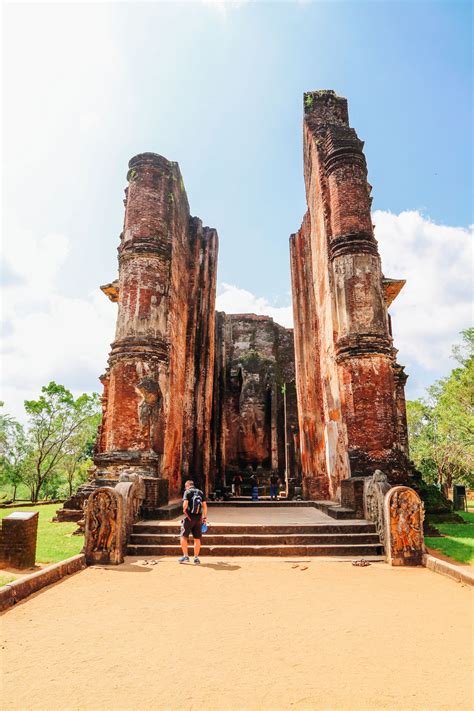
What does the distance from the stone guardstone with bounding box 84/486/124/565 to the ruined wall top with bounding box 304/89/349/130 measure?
37.1 ft

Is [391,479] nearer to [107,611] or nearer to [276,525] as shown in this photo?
[276,525]

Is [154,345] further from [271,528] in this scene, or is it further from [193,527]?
[271,528]

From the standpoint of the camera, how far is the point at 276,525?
683cm

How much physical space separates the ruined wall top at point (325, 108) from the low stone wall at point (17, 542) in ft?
39.6

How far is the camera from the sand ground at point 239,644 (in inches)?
90.8

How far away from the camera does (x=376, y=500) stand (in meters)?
6.90

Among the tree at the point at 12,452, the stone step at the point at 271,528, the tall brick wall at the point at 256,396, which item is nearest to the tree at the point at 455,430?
the tall brick wall at the point at 256,396

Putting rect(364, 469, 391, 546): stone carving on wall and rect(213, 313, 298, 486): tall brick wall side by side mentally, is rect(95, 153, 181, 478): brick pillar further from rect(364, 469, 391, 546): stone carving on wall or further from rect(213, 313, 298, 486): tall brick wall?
rect(213, 313, 298, 486): tall brick wall

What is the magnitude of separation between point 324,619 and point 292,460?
20.7m

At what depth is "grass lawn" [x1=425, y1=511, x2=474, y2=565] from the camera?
6.53 m

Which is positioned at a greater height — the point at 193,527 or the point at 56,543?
the point at 193,527

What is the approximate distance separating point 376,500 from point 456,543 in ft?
6.99

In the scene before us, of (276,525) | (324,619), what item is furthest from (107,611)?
(276,525)

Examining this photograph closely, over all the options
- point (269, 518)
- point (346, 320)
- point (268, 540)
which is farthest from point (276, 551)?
point (346, 320)
